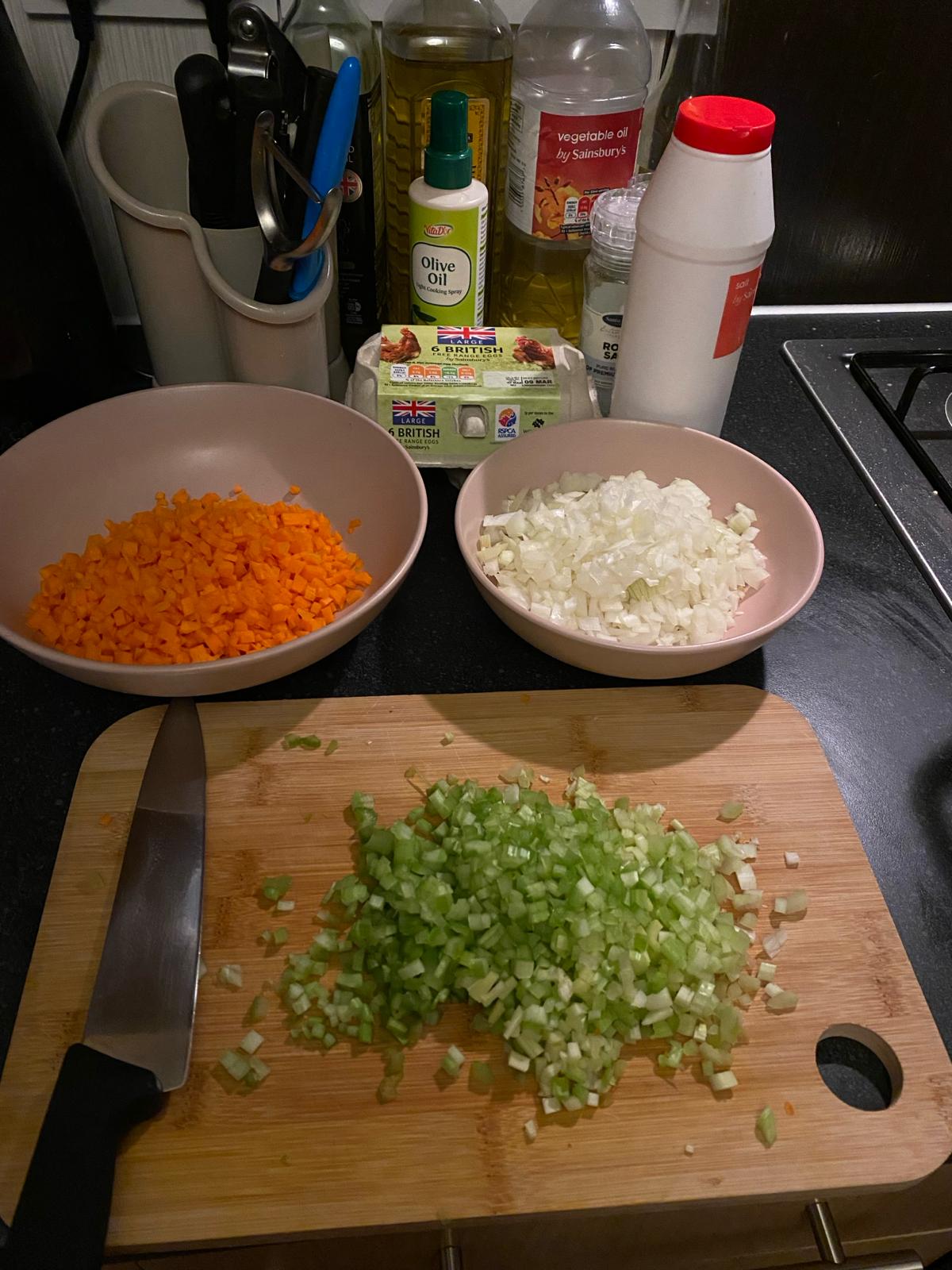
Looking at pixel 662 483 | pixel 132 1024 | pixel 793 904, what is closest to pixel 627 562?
pixel 662 483

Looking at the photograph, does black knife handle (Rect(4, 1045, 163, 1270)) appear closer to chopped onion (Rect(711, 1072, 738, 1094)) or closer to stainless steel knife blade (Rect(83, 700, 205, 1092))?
stainless steel knife blade (Rect(83, 700, 205, 1092))

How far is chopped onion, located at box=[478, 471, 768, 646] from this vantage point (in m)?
0.82

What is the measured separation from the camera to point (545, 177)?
973 millimetres

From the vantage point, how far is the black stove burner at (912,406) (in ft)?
3.39

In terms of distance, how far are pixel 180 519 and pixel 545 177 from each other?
532 millimetres

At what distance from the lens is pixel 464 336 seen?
98 centimetres

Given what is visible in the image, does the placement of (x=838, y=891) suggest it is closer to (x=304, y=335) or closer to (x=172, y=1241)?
(x=172, y=1241)

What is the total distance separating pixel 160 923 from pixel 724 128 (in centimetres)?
77

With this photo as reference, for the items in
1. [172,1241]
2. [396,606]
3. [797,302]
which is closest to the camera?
Answer: [172,1241]

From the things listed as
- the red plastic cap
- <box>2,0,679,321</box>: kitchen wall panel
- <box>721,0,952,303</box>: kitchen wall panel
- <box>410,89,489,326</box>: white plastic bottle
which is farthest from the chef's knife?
<box>721,0,952,303</box>: kitchen wall panel

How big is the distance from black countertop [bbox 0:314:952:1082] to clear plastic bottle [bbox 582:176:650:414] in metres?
0.22

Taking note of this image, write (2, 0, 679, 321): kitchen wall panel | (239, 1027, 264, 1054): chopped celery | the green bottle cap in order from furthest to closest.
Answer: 1. (2, 0, 679, 321): kitchen wall panel
2. the green bottle cap
3. (239, 1027, 264, 1054): chopped celery

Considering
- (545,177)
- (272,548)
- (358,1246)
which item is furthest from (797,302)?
(358,1246)

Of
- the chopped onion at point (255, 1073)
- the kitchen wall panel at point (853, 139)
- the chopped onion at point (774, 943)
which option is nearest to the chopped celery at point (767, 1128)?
the chopped onion at point (774, 943)
